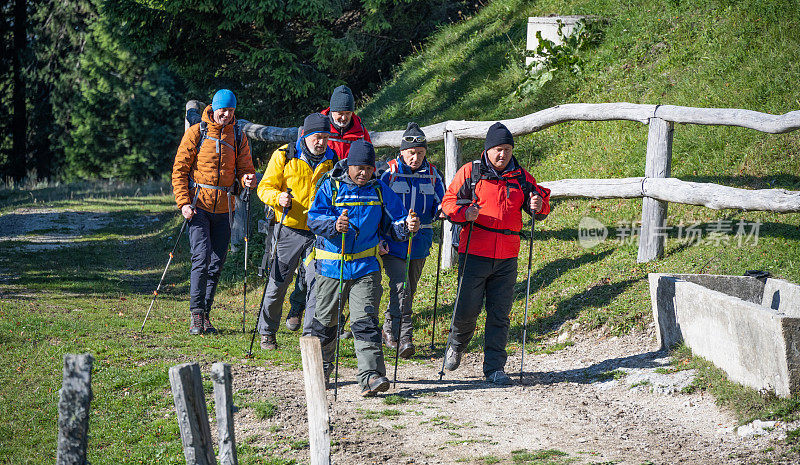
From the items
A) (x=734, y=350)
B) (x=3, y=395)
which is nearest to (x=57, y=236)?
(x=3, y=395)

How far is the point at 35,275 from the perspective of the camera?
44.3 ft

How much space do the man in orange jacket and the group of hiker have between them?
1 cm

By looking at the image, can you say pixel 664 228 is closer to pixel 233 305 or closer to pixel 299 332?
pixel 299 332

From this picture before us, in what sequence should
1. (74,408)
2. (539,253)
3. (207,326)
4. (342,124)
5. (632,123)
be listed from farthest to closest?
(632,123), (539,253), (207,326), (342,124), (74,408)

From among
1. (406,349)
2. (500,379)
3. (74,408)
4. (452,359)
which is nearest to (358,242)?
(452,359)

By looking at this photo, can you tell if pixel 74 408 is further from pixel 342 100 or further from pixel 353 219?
pixel 342 100

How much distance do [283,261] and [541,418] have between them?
3.38m

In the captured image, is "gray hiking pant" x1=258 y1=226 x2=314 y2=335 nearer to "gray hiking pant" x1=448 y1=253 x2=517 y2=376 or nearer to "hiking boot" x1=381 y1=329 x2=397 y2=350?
"hiking boot" x1=381 y1=329 x2=397 y2=350

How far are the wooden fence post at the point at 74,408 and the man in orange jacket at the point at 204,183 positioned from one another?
5.20m

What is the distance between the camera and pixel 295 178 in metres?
7.94

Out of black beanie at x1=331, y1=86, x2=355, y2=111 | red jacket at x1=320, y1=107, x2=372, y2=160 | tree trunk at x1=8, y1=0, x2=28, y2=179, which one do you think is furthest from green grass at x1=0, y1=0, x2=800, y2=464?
tree trunk at x1=8, y1=0, x2=28, y2=179

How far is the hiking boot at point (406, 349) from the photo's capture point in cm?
834

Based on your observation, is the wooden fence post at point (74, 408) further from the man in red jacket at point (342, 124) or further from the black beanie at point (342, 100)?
the black beanie at point (342, 100)

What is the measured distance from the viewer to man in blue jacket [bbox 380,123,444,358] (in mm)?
8250
